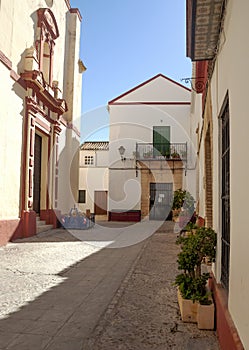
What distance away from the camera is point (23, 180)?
1069 cm

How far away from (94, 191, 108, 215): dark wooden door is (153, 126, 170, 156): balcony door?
18.6 ft

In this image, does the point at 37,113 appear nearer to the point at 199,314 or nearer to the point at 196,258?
the point at 196,258

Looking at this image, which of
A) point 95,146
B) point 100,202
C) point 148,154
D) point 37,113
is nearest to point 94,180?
point 100,202

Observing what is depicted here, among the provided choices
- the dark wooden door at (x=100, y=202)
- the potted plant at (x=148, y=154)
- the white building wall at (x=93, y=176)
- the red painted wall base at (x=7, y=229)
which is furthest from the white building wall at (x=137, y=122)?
the red painted wall base at (x=7, y=229)

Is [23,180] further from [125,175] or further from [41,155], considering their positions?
[125,175]

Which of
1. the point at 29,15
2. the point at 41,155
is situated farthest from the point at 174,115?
the point at 29,15

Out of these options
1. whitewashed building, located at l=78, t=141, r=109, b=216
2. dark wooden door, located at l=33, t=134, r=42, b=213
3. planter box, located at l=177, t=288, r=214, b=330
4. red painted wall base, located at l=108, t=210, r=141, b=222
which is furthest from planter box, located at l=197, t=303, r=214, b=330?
whitewashed building, located at l=78, t=141, r=109, b=216

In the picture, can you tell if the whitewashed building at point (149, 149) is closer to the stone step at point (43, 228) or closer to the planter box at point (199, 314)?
the stone step at point (43, 228)

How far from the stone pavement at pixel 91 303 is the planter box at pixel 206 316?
99 mm

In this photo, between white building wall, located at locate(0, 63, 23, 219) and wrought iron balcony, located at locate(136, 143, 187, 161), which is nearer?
white building wall, located at locate(0, 63, 23, 219)

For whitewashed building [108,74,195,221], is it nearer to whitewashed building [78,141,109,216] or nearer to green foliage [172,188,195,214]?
whitewashed building [78,141,109,216]

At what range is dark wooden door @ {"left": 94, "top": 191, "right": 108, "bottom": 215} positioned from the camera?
2473cm

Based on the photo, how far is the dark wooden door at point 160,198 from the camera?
67.9ft

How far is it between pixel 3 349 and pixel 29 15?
10.6 metres
